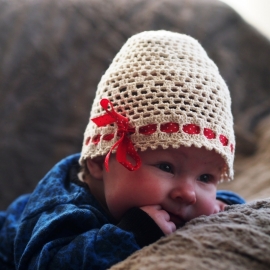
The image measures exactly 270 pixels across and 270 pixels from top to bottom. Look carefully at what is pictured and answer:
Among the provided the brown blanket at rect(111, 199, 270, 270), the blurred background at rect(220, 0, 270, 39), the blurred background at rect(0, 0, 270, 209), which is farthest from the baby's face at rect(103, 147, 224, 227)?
the blurred background at rect(220, 0, 270, 39)

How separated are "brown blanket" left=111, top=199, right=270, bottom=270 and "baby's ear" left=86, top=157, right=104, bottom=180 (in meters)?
0.31

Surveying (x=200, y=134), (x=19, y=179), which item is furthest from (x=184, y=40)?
(x=19, y=179)

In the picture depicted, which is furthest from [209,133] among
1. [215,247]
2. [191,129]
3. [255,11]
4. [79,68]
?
[255,11]

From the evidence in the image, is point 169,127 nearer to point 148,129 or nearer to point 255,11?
point 148,129

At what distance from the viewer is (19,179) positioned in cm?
114

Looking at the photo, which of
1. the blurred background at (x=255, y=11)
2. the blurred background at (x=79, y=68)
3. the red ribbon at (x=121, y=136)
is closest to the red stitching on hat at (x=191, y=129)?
the red ribbon at (x=121, y=136)

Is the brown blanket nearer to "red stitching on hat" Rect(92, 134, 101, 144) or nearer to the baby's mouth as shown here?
the baby's mouth

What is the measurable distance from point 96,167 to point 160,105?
22 centimetres

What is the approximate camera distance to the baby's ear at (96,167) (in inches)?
33.8

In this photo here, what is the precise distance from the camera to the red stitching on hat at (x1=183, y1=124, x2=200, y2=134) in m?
0.73

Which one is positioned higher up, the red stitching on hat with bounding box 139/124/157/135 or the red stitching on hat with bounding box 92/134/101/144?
the red stitching on hat with bounding box 139/124/157/135

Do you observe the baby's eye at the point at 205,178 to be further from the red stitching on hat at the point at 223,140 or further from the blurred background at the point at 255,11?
the blurred background at the point at 255,11

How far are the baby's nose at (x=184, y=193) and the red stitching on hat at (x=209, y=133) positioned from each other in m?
0.10

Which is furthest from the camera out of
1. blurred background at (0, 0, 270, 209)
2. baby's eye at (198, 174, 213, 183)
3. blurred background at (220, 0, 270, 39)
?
blurred background at (220, 0, 270, 39)
